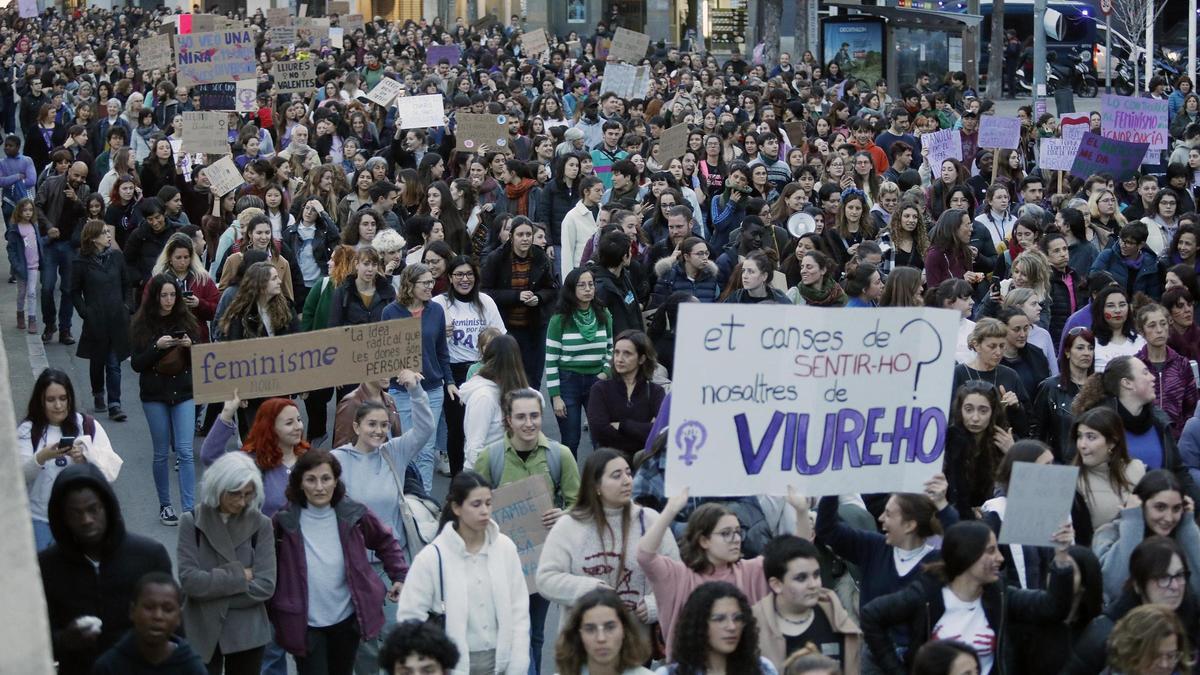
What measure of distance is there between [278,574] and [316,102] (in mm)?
19169

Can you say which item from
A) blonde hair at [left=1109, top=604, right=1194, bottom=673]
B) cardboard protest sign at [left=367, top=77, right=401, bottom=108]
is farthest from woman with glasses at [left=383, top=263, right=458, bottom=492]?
cardboard protest sign at [left=367, top=77, right=401, bottom=108]

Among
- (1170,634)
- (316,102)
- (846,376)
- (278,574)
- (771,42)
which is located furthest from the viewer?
(771,42)

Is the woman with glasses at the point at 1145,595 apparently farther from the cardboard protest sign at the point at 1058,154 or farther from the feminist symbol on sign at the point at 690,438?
the cardboard protest sign at the point at 1058,154

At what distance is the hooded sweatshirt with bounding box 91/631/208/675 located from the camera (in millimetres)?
5949

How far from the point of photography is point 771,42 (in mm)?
39500

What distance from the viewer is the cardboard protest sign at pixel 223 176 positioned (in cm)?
1521

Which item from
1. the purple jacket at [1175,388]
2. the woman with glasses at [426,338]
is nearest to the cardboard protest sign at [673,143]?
the woman with glasses at [426,338]

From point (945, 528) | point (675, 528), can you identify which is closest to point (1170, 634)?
point (945, 528)

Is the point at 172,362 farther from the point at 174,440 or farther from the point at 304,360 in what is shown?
the point at 304,360

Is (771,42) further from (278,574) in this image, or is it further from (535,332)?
(278,574)

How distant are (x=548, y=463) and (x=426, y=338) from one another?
2.82 m

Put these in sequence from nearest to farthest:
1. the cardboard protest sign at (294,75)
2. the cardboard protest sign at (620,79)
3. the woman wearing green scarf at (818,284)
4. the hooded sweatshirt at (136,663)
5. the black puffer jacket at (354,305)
A: the hooded sweatshirt at (136,663), the black puffer jacket at (354,305), the woman wearing green scarf at (818,284), the cardboard protest sign at (294,75), the cardboard protest sign at (620,79)

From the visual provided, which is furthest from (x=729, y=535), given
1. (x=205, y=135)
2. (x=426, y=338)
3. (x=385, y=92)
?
(x=385, y=92)

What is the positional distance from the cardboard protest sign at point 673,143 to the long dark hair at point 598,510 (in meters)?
10.2
